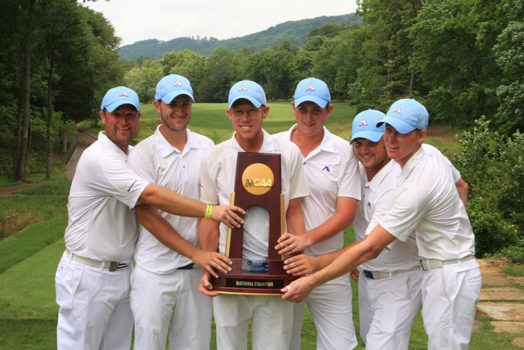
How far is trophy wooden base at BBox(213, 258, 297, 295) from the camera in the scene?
4184 mm

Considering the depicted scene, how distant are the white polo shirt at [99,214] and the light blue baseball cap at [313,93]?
1392 millimetres

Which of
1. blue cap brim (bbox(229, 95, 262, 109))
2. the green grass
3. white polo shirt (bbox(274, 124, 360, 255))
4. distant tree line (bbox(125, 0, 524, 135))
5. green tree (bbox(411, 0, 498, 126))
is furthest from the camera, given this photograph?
A: green tree (bbox(411, 0, 498, 126))

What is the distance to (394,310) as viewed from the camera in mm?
4949

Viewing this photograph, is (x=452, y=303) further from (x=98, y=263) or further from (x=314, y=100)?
(x=98, y=263)

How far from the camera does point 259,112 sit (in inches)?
175

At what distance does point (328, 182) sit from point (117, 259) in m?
1.65

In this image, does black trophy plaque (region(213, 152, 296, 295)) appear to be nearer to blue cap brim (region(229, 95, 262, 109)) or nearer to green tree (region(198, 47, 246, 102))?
blue cap brim (region(229, 95, 262, 109))

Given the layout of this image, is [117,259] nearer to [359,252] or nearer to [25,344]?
[359,252]

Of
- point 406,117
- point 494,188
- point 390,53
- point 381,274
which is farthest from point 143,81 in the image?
point 406,117

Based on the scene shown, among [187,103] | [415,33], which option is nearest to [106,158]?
[187,103]

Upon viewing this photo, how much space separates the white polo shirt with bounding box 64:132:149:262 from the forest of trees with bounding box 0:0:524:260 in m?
9.10

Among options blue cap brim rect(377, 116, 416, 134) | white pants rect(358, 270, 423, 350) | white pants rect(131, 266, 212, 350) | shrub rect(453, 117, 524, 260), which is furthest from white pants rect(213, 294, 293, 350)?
shrub rect(453, 117, 524, 260)

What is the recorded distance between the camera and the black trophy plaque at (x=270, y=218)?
165 inches

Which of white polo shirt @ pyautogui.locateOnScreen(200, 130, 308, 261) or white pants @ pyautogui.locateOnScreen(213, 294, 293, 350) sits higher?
white polo shirt @ pyautogui.locateOnScreen(200, 130, 308, 261)
